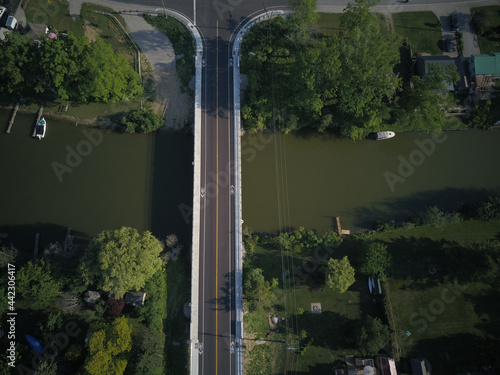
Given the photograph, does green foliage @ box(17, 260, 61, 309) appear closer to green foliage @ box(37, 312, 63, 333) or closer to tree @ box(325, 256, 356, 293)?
green foliage @ box(37, 312, 63, 333)

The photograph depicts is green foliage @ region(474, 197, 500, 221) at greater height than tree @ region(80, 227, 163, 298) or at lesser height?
greater

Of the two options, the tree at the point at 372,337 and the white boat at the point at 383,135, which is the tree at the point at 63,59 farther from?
the tree at the point at 372,337

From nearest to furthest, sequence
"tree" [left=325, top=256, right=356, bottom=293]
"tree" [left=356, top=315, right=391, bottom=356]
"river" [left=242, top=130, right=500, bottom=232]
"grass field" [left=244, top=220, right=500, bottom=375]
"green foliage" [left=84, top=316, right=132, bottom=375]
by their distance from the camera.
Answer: "green foliage" [left=84, top=316, right=132, bottom=375]
"tree" [left=356, top=315, right=391, bottom=356]
"tree" [left=325, top=256, right=356, bottom=293]
"grass field" [left=244, top=220, right=500, bottom=375]
"river" [left=242, top=130, right=500, bottom=232]

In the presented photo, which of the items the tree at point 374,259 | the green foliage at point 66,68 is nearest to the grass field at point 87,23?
the green foliage at point 66,68

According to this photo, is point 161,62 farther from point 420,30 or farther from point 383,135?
point 420,30

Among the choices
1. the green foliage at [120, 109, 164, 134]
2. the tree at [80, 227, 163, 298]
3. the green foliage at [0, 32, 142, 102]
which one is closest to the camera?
the tree at [80, 227, 163, 298]

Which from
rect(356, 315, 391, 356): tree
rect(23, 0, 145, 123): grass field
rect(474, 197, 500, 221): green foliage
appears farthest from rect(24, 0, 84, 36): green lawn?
rect(474, 197, 500, 221): green foliage

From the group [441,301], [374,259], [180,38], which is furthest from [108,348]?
[180,38]

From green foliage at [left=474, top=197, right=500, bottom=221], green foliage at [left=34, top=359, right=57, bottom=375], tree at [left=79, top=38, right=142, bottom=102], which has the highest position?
tree at [left=79, top=38, right=142, bottom=102]
